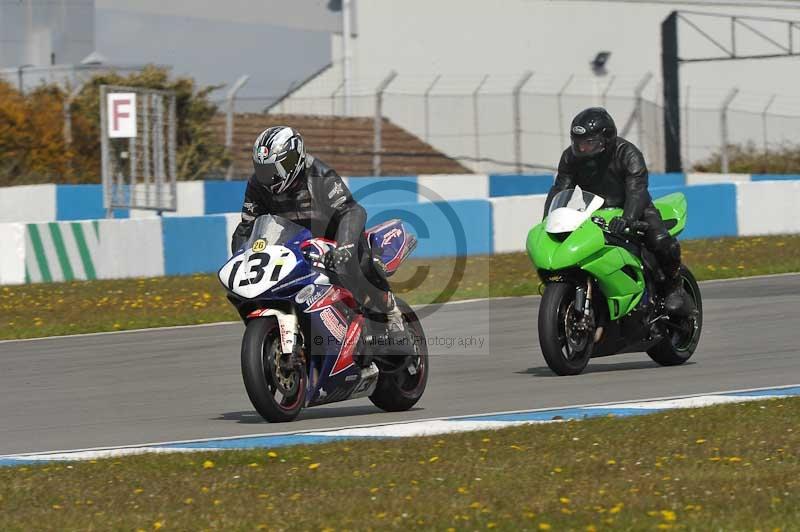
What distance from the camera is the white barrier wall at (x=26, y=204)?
22344 mm

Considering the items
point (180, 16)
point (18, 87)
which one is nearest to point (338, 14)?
point (180, 16)

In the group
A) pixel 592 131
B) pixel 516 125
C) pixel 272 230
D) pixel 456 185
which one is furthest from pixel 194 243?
pixel 516 125

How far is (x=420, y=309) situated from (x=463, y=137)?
51.8ft

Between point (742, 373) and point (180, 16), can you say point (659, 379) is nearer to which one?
point (742, 373)

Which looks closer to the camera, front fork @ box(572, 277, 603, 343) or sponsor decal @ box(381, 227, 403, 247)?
sponsor decal @ box(381, 227, 403, 247)

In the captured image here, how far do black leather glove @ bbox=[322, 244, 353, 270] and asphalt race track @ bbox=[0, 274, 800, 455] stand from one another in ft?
2.93

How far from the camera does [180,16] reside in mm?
33094

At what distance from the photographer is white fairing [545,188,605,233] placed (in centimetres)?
947

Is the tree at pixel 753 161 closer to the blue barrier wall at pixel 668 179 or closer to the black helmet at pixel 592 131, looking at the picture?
the blue barrier wall at pixel 668 179

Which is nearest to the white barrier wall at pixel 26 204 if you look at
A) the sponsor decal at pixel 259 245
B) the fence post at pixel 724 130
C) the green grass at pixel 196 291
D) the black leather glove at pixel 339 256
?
the green grass at pixel 196 291

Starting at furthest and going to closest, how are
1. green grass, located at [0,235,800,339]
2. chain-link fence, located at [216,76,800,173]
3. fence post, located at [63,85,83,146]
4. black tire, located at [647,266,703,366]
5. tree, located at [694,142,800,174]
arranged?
tree, located at [694,142,800,174]
chain-link fence, located at [216,76,800,173]
fence post, located at [63,85,83,146]
green grass, located at [0,235,800,339]
black tire, located at [647,266,703,366]

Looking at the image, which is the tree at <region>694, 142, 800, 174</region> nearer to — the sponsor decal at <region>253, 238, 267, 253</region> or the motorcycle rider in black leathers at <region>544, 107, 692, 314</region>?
the motorcycle rider in black leathers at <region>544, 107, 692, 314</region>

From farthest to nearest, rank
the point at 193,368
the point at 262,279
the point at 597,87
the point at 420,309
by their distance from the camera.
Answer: the point at 597,87
the point at 420,309
the point at 193,368
the point at 262,279

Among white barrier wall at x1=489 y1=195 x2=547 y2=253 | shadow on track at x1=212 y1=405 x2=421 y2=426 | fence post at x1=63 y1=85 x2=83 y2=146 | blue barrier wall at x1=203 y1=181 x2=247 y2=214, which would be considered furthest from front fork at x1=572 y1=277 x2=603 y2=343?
fence post at x1=63 y1=85 x2=83 y2=146
